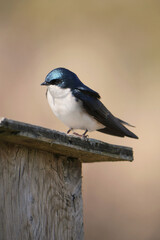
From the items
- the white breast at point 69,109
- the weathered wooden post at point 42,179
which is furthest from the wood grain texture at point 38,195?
the white breast at point 69,109

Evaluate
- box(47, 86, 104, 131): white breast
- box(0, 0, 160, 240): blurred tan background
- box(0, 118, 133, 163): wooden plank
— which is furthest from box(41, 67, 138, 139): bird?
box(0, 0, 160, 240): blurred tan background

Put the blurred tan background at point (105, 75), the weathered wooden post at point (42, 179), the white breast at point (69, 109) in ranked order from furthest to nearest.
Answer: the blurred tan background at point (105, 75)
the white breast at point (69, 109)
the weathered wooden post at point (42, 179)

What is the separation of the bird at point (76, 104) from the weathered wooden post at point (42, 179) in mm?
419

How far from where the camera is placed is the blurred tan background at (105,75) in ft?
13.6

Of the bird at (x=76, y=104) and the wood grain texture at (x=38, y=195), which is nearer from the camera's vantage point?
the wood grain texture at (x=38, y=195)

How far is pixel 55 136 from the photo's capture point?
199 cm

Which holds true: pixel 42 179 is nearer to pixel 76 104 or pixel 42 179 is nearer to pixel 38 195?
pixel 38 195

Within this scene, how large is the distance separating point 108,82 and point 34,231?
9.40ft

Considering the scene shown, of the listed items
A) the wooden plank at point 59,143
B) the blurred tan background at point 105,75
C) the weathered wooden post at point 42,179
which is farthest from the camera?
the blurred tan background at point 105,75

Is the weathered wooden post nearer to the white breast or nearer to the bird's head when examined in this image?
the white breast

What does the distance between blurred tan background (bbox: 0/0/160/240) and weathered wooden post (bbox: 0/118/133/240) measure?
1938 millimetres

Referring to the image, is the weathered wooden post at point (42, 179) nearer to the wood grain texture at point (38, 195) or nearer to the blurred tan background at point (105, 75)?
the wood grain texture at point (38, 195)

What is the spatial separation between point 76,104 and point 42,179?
0.61 meters

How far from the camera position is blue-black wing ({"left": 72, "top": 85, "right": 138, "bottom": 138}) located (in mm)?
2668
